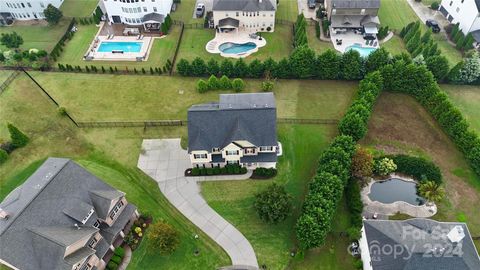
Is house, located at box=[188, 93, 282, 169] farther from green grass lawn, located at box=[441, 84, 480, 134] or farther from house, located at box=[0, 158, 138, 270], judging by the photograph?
green grass lawn, located at box=[441, 84, 480, 134]

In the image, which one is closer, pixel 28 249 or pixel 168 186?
pixel 28 249

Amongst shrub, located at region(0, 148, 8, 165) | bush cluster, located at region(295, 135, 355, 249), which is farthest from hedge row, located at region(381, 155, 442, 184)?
shrub, located at region(0, 148, 8, 165)

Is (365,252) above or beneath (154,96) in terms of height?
beneath

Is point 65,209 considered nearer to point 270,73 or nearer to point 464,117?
point 270,73

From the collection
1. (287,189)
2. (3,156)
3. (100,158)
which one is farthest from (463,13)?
(3,156)

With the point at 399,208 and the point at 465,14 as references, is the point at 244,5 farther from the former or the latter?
the point at 399,208

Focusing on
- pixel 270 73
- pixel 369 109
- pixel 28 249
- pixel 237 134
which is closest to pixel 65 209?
pixel 28 249

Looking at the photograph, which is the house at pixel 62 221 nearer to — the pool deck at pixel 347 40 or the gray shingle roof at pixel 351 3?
the pool deck at pixel 347 40
